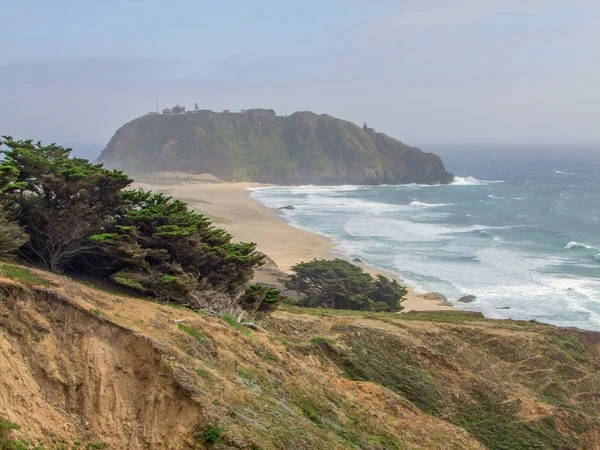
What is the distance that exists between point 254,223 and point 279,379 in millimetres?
57084

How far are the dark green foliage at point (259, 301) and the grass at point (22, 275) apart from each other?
7.51 m

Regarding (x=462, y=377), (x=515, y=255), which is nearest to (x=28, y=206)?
(x=462, y=377)

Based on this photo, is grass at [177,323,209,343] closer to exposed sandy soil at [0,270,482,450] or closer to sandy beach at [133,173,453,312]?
exposed sandy soil at [0,270,482,450]

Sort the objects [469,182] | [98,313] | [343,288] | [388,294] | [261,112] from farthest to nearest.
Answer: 1. [261,112]
2. [469,182]
3. [388,294]
4. [343,288]
5. [98,313]

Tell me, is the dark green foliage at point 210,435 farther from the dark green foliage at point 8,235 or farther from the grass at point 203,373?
the dark green foliage at point 8,235

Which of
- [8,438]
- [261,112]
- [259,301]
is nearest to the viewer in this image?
[8,438]

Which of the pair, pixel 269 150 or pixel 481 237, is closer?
pixel 481 237

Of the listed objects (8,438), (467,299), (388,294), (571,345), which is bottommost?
(467,299)

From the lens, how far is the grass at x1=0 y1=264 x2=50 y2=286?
1348 cm

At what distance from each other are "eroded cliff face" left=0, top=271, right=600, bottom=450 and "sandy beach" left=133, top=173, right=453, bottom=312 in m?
15.4

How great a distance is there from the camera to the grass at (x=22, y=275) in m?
13.5

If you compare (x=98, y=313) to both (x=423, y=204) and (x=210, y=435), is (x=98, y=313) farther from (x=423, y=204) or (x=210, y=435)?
(x=423, y=204)

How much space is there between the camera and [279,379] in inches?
612

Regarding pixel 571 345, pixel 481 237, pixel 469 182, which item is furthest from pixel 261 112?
pixel 571 345
